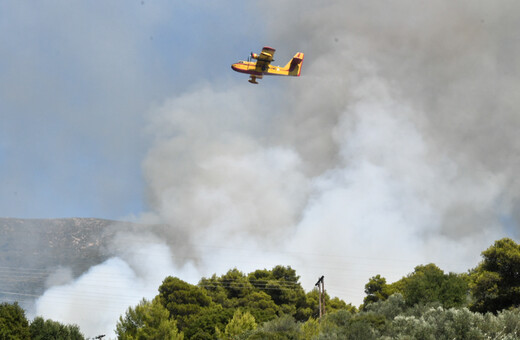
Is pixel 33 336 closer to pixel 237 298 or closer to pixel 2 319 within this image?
pixel 2 319

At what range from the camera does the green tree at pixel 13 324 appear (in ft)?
214

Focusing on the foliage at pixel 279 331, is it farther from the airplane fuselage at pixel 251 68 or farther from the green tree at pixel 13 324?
the airplane fuselage at pixel 251 68

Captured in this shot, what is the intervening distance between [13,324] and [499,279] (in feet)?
217

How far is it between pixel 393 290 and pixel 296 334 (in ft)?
226

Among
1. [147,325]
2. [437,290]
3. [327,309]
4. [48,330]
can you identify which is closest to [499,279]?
[437,290]

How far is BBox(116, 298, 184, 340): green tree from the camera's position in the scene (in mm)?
81062

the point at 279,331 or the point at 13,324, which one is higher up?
the point at 13,324

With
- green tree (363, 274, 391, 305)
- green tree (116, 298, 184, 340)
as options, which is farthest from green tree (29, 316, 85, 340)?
green tree (363, 274, 391, 305)

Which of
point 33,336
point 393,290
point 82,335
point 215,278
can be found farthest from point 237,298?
point 33,336

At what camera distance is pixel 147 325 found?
83.2 meters

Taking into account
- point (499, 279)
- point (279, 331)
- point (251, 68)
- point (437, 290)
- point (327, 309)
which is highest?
point (251, 68)

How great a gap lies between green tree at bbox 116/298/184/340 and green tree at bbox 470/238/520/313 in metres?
45.5

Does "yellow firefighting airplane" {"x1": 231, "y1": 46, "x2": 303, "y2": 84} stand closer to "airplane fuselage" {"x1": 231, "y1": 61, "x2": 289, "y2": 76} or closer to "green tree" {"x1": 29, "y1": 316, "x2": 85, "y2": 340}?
"airplane fuselage" {"x1": 231, "y1": 61, "x2": 289, "y2": 76}

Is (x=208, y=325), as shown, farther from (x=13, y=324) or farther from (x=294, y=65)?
(x=294, y=65)
